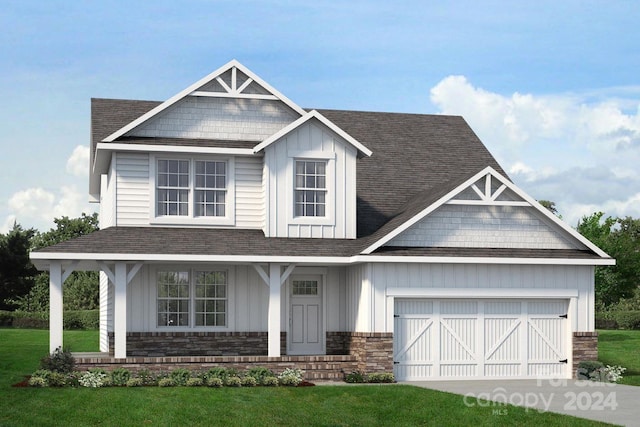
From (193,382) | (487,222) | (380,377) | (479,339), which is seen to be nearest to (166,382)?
(193,382)

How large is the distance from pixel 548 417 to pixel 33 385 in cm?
1138

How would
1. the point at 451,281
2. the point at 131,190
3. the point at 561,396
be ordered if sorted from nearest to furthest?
the point at 561,396 < the point at 451,281 < the point at 131,190

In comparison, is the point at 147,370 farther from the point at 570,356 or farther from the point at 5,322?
the point at 5,322

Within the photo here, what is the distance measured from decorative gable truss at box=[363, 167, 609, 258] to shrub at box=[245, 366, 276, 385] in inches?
175

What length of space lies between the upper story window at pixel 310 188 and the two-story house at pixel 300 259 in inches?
1.5

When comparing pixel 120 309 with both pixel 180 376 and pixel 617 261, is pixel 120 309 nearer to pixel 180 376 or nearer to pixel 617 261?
pixel 180 376

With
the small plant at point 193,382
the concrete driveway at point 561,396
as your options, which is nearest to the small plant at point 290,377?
the small plant at point 193,382

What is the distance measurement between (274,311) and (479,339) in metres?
5.45

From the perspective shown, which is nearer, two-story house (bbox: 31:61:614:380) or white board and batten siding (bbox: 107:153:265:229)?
two-story house (bbox: 31:61:614:380)

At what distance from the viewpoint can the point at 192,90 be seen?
25609 millimetres

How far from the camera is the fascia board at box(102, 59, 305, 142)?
24.8 metres

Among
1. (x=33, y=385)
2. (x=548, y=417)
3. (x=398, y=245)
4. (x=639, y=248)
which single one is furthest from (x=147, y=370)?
(x=639, y=248)

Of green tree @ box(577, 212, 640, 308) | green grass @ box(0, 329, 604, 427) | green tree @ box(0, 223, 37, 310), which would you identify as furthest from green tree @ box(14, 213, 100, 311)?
green grass @ box(0, 329, 604, 427)

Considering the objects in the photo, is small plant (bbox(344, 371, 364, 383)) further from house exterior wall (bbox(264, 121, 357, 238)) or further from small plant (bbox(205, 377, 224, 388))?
house exterior wall (bbox(264, 121, 357, 238))
